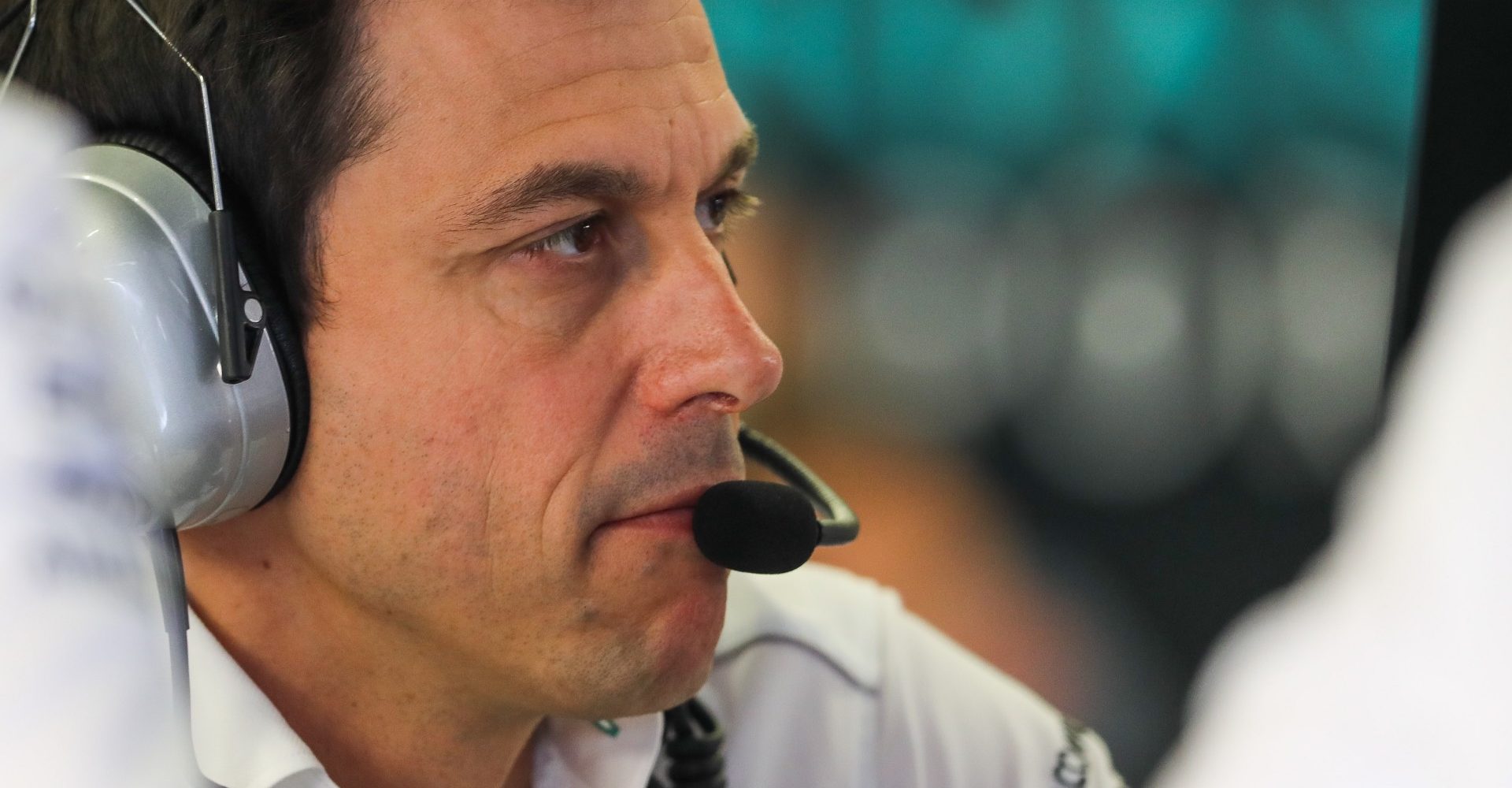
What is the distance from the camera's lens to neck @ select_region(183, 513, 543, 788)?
2.85 feet

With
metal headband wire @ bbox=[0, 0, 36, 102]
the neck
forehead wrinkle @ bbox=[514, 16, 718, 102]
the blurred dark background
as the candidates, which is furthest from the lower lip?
the blurred dark background

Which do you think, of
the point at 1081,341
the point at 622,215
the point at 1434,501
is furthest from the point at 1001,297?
the point at 622,215

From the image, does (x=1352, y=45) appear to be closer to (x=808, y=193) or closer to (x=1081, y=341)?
(x=1081, y=341)

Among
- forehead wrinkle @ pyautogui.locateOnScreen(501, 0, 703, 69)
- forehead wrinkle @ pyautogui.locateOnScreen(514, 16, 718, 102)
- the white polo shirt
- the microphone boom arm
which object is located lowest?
the white polo shirt

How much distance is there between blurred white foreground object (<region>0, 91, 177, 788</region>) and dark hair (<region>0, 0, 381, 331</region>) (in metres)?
0.09

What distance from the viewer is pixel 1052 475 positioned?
5.17 ft

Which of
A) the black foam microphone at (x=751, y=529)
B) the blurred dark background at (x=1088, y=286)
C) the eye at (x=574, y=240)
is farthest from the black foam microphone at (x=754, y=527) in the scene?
the blurred dark background at (x=1088, y=286)

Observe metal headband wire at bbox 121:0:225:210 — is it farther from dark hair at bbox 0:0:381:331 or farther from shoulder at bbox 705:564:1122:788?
shoulder at bbox 705:564:1122:788

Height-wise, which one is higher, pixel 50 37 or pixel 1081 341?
pixel 50 37

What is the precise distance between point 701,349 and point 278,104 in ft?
0.98

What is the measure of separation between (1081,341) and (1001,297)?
0.11 m

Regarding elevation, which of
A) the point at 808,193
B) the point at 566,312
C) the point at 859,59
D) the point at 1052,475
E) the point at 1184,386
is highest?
the point at 566,312

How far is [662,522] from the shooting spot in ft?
2.74

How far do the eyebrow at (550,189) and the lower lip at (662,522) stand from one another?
203 mm
